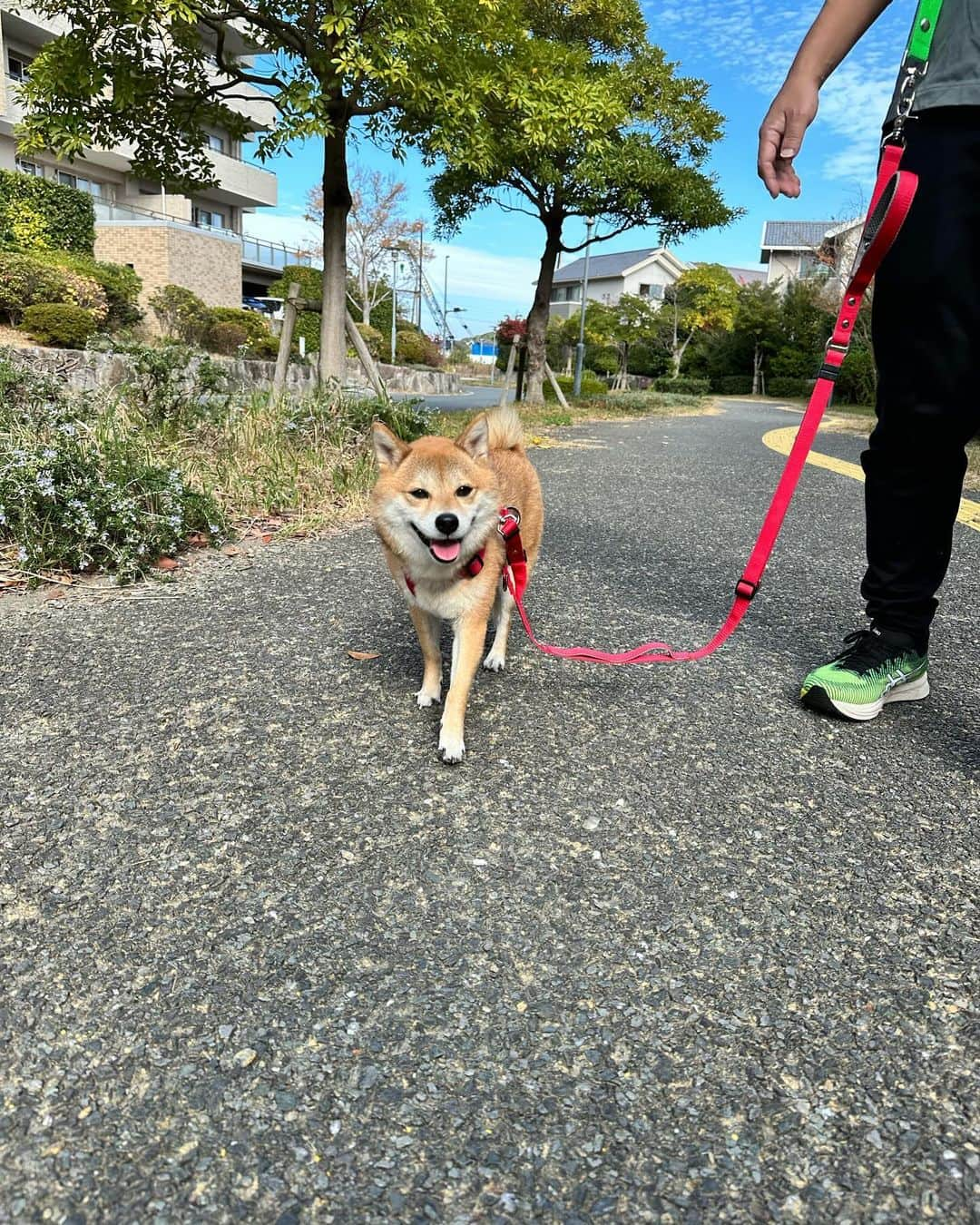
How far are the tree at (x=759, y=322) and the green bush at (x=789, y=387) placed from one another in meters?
0.97

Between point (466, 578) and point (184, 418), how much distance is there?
390 cm

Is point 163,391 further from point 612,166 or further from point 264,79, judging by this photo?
point 612,166

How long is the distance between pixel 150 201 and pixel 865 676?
113 ft

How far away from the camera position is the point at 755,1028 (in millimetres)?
1441

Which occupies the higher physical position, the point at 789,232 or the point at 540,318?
the point at 789,232

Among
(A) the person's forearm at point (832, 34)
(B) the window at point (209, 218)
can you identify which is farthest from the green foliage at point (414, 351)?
(A) the person's forearm at point (832, 34)

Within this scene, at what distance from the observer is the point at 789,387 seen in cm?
3703

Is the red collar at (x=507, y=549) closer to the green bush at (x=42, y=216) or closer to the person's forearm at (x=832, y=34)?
the person's forearm at (x=832, y=34)

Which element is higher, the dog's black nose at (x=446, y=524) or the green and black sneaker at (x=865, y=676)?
the dog's black nose at (x=446, y=524)

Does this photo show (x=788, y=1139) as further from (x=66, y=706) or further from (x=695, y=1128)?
(x=66, y=706)

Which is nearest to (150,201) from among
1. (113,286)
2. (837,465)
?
(113,286)

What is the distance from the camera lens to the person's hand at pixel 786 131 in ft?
7.11

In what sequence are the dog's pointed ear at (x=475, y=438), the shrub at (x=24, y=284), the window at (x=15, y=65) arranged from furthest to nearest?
the window at (x=15, y=65) → the shrub at (x=24, y=284) → the dog's pointed ear at (x=475, y=438)

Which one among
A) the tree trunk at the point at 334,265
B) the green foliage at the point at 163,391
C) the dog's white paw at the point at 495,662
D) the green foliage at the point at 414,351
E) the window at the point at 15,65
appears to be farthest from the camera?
the green foliage at the point at 414,351
